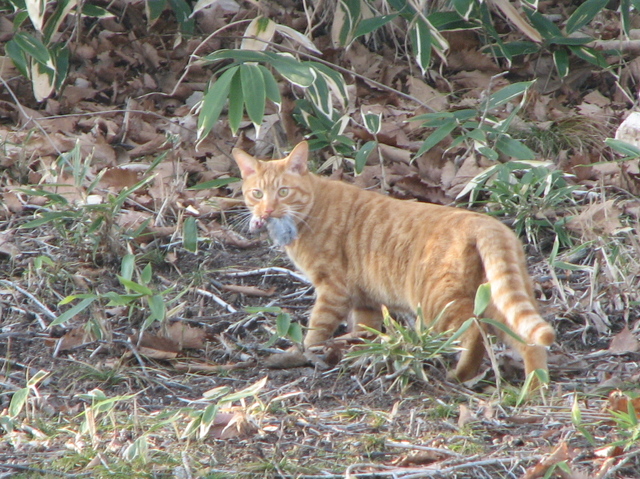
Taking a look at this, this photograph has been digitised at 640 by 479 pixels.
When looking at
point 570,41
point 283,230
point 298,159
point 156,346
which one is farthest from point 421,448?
point 570,41

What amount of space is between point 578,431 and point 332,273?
1538 millimetres

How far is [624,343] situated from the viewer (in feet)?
11.1

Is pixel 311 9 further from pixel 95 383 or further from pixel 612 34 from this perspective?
pixel 95 383

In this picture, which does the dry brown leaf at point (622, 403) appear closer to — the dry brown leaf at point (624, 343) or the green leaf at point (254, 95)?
the dry brown leaf at point (624, 343)

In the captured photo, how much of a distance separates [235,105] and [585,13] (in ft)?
8.47

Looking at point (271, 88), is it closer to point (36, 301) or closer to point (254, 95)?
point (254, 95)

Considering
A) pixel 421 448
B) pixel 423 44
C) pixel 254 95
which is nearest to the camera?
pixel 421 448

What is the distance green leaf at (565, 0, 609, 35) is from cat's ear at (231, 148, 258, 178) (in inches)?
95.6

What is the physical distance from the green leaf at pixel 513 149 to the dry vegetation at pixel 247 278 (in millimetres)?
186

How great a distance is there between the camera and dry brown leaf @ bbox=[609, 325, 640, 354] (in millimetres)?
3334

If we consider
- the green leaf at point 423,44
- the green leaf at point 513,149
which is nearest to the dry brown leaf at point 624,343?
the green leaf at point 513,149

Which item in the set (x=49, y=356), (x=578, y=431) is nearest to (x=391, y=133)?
(x=49, y=356)

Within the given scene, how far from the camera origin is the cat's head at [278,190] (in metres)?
4.02

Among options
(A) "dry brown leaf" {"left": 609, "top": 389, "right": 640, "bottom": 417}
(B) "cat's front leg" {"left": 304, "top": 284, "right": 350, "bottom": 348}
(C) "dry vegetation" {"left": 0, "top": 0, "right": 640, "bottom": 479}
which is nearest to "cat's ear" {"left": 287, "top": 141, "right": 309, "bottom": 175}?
(C) "dry vegetation" {"left": 0, "top": 0, "right": 640, "bottom": 479}
